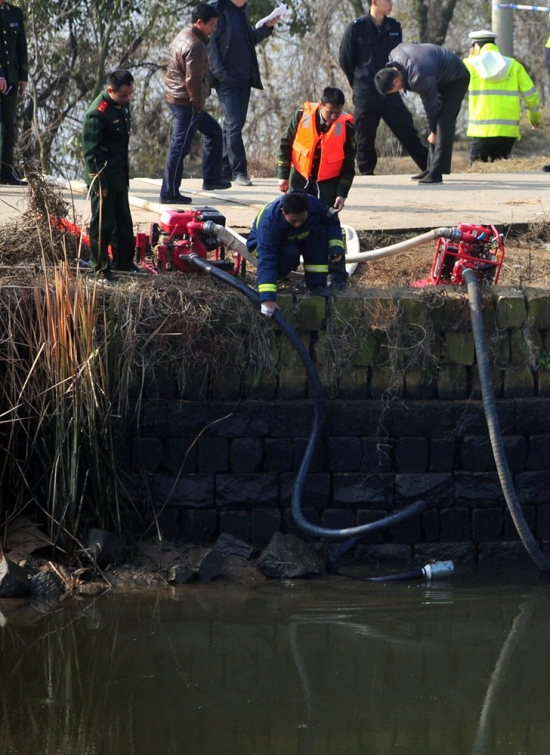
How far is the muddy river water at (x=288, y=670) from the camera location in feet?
16.6

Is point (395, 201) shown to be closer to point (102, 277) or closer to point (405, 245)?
point (405, 245)

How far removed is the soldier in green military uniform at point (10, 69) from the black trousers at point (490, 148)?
18.4 feet

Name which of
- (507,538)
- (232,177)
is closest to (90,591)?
(507,538)

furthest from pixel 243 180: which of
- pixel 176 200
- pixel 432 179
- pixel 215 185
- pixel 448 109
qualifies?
pixel 448 109

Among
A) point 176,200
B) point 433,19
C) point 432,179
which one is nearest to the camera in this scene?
point 176,200

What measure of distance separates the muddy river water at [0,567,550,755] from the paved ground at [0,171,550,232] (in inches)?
121

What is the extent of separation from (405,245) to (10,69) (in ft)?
14.6

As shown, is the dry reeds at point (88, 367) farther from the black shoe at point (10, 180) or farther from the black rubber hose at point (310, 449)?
the black shoe at point (10, 180)

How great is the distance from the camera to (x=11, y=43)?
10031 millimetres

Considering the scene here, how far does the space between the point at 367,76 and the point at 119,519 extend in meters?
6.23

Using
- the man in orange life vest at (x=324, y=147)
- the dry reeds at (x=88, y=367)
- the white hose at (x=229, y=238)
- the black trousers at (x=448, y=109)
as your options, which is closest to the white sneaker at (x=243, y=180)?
the black trousers at (x=448, y=109)

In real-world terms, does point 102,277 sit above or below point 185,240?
below

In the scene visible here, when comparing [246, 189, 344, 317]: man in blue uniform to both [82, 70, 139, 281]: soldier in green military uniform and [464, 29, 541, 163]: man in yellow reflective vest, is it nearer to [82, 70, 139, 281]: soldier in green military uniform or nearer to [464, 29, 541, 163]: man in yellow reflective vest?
[82, 70, 139, 281]: soldier in green military uniform

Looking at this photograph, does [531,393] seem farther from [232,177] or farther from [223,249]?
[232,177]
